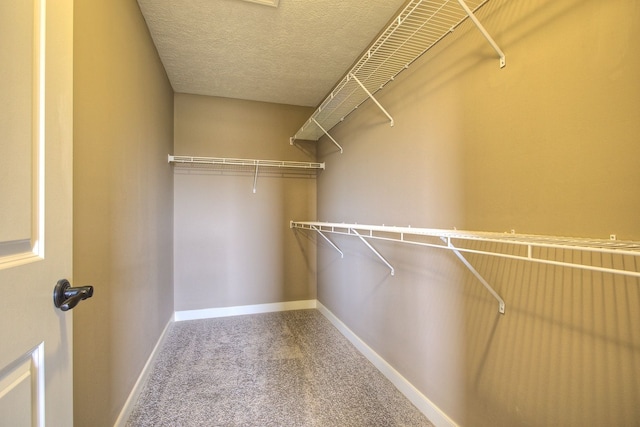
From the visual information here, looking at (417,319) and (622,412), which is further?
(417,319)

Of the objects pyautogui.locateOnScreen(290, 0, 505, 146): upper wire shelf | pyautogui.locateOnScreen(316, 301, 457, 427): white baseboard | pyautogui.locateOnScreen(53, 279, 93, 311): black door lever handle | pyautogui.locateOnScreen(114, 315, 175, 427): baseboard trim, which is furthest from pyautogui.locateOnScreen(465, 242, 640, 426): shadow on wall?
pyautogui.locateOnScreen(114, 315, 175, 427): baseboard trim

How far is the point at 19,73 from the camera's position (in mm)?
531

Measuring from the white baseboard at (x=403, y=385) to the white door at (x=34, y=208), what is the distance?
5.05 feet

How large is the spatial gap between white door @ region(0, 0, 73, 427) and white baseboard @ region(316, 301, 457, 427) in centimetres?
154

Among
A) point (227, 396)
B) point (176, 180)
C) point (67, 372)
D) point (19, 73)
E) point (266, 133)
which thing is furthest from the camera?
point (266, 133)

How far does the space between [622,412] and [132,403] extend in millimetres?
2154

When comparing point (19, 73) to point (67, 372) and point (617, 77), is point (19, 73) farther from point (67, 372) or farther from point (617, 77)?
point (617, 77)

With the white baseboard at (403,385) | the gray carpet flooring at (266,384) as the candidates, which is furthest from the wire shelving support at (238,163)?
the white baseboard at (403,385)

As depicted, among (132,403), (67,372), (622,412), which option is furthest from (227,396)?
(622,412)

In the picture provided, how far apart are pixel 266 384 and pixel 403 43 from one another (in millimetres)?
2198

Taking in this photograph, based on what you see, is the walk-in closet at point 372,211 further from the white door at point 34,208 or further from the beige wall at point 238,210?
the white door at point 34,208

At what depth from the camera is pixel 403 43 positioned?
140 centimetres

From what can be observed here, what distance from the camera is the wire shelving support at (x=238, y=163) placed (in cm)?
276

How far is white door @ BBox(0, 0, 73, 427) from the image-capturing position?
492 millimetres
